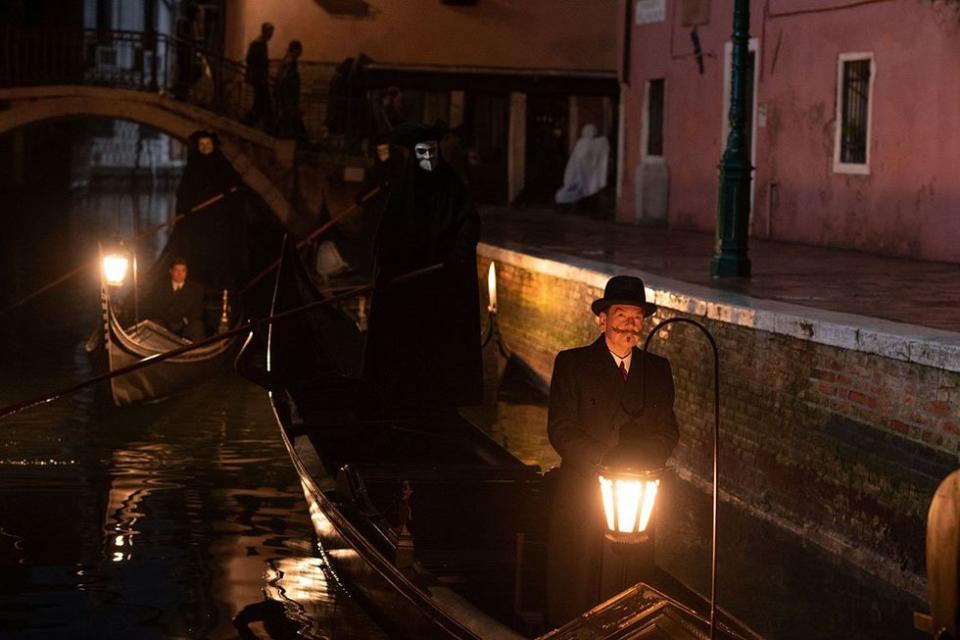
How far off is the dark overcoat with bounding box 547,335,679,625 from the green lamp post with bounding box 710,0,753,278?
24.2ft

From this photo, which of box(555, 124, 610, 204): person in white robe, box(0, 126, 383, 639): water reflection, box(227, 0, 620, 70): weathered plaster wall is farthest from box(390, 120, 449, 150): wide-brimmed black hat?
box(227, 0, 620, 70): weathered plaster wall

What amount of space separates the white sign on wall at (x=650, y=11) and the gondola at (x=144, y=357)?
9.60m

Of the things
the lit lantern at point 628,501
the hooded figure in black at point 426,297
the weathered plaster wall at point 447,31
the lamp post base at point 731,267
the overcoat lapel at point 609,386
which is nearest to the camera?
the lit lantern at point 628,501

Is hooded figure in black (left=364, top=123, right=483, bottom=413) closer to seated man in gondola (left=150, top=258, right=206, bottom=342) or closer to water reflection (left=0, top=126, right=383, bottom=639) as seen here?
A: water reflection (left=0, top=126, right=383, bottom=639)

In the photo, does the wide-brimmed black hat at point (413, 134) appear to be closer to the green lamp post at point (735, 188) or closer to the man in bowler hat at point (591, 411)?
A: the man in bowler hat at point (591, 411)

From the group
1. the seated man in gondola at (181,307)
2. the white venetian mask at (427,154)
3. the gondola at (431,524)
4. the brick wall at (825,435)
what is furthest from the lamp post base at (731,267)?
the white venetian mask at (427,154)

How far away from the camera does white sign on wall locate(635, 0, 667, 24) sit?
22.0 meters

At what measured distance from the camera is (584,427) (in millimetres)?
5586

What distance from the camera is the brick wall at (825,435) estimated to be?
8.22 meters

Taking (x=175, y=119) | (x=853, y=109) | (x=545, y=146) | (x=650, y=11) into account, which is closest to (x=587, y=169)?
(x=650, y=11)

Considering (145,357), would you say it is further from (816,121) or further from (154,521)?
(816,121)

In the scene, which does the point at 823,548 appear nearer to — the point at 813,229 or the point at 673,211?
the point at 813,229

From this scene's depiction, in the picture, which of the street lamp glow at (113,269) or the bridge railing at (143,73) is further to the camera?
the bridge railing at (143,73)

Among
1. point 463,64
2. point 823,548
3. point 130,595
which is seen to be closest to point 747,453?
point 823,548
